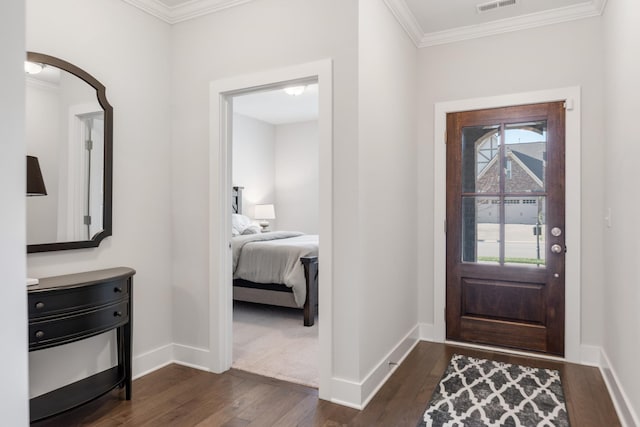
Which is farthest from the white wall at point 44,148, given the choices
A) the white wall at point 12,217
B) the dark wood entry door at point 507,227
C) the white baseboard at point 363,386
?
the dark wood entry door at point 507,227

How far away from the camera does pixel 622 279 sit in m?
2.26

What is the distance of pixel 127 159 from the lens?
2721 millimetres

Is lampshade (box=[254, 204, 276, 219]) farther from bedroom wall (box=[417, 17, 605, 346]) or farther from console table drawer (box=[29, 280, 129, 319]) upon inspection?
console table drawer (box=[29, 280, 129, 319])

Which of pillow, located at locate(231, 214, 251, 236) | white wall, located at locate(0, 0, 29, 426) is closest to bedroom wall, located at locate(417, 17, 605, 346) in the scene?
pillow, located at locate(231, 214, 251, 236)

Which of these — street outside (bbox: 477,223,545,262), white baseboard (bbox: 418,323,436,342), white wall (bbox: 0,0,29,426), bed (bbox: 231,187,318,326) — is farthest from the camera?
bed (bbox: 231,187,318,326)

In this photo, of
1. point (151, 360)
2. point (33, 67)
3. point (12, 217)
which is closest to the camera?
point (12, 217)

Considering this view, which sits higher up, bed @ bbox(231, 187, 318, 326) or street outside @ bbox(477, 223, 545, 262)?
street outside @ bbox(477, 223, 545, 262)

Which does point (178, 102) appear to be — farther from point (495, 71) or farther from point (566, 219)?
point (566, 219)

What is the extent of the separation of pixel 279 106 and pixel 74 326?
4.86 meters

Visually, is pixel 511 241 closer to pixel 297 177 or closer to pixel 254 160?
pixel 297 177

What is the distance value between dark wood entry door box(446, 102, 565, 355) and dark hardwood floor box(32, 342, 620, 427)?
1.72 feet

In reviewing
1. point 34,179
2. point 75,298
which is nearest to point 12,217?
point 75,298

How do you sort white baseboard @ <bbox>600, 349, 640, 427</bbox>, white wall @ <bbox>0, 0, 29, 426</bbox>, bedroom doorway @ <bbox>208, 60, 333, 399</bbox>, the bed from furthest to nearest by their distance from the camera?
the bed
bedroom doorway @ <bbox>208, 60, 333, 399</bbox>
white baseboard @ <bbox>600, 349, 640, 427</bbox>
white wall @ <bbox>0, 0, 29, 426</bbox>

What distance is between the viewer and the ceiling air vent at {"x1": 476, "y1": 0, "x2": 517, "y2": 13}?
9.47 ft
